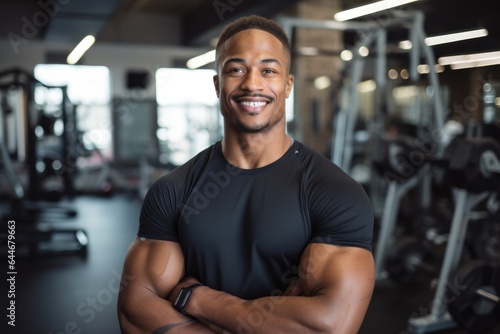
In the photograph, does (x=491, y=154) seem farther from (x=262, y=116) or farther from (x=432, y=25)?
(x=432, y=25)

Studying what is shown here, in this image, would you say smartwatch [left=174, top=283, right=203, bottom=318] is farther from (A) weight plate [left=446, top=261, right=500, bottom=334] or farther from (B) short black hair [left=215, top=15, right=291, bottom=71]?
(A) weight plate [left=446, top=261, right=500, bottom=334]

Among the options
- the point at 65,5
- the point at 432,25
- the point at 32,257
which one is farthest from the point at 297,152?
the point at 432,25

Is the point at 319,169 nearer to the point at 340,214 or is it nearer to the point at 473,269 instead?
the point at 340,214

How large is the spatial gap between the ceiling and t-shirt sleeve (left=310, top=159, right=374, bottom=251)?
2.15 m

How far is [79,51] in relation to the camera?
7.61 m

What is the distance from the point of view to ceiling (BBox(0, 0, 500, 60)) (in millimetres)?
4602

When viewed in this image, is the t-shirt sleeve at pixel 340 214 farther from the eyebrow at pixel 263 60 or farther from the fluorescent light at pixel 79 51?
the fluorescent light at pixel 79 51

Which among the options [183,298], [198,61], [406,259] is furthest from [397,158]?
[198,61]

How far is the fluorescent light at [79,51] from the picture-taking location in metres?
7.08

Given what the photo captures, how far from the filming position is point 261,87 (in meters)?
0.99

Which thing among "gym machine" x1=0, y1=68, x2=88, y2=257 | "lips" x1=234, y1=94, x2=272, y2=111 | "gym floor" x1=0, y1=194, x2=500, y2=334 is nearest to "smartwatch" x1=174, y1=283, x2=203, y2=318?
"lips" x1=234, y1=94, x2=272, y2=111

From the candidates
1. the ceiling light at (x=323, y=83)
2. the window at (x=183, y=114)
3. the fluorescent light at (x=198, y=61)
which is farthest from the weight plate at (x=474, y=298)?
the fluorescent light at (x=198, y=61)

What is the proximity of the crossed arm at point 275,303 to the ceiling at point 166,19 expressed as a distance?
2.24 meters

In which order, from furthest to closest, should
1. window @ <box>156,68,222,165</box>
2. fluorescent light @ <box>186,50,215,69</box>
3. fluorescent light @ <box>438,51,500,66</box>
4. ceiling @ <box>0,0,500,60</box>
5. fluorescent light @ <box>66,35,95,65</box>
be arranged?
fluorescent light @ <box>186,50,215,69</box> < window @ <box>156,68,222,165</box> < fluorescent light @ <box>66,35,95,65</box> < ceiling @ <box>0,0,500,60</box> < fluorescent light @ <box>438,51,500,66</box>
